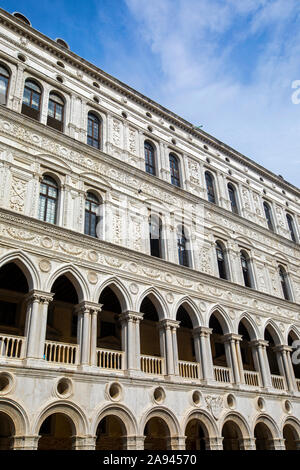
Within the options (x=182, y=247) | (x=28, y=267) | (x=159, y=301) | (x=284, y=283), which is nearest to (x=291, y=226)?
(x=284, y=283)

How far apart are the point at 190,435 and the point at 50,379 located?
31.8ft

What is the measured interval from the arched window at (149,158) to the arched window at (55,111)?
171 inches

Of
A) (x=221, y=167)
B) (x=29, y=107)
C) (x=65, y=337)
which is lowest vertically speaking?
(x=65, y=337)

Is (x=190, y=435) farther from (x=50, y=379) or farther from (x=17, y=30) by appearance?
(x=17, y=30)

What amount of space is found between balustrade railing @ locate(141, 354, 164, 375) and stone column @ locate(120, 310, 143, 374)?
46 centimetres

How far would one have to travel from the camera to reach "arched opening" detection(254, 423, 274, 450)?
676 inches

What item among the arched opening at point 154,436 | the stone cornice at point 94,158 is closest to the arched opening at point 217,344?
the arched opening at point 154,436

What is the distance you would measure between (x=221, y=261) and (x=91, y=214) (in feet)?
24.1

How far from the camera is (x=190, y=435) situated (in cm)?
1912

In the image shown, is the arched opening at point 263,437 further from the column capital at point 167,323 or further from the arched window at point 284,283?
the arched window at point 284,283

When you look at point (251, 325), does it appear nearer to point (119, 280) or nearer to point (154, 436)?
point (154, 436)

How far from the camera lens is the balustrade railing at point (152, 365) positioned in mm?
14741

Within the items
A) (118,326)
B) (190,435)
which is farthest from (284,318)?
(118,326)

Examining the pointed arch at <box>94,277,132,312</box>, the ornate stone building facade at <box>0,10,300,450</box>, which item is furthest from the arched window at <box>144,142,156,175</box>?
the pointed arch at <box>94,277,132,312</box>
